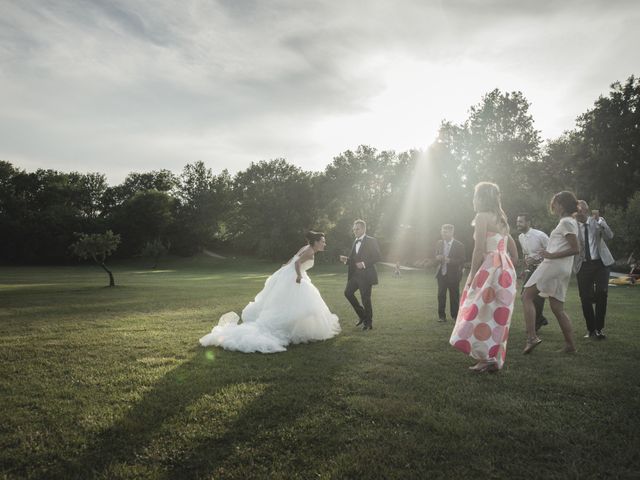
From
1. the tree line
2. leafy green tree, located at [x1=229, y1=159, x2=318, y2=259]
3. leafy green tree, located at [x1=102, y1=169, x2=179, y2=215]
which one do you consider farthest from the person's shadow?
leafy green tree, located at [x1=102, y1=169, x2=179, y2=215]

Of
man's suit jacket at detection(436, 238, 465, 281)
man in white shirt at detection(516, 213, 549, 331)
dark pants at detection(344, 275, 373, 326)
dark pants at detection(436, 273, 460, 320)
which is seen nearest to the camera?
man in white shirt at detection(516, 213, 549, 331)

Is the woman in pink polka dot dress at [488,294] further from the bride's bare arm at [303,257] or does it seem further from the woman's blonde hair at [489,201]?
the bride's bare arm at [303,257]

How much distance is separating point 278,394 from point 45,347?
5.74m

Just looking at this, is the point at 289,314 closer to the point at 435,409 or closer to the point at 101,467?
the point at 435,409

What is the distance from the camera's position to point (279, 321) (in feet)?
27.0

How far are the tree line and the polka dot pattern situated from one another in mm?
29614

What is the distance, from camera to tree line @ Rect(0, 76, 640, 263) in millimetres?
41719

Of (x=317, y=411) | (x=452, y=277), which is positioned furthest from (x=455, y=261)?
(x=317, y=411)

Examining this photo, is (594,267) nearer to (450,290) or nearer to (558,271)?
(558,271)

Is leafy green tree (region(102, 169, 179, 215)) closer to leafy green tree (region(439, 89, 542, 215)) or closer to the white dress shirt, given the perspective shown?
leafy green tree (region(439, 89, 542, 215))

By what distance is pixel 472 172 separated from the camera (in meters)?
46.9

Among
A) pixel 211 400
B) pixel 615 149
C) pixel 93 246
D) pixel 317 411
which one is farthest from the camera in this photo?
pixel 615 149

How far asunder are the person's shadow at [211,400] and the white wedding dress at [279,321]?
331 millimetres

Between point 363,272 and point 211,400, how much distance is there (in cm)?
573
